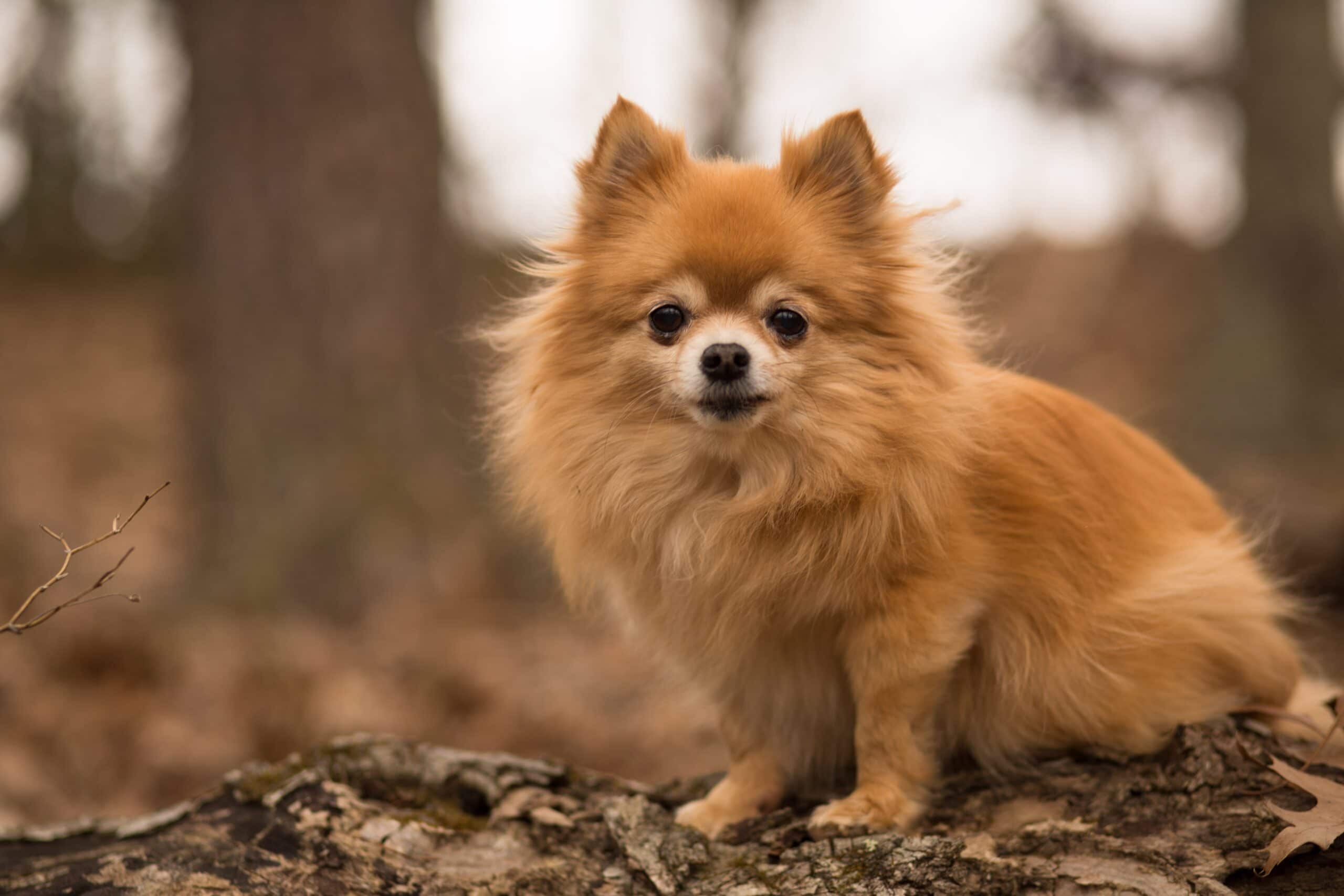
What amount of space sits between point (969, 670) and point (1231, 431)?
612 centimetres

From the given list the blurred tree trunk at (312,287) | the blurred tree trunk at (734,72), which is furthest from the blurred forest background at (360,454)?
the blurred tree trunk at (734,72)

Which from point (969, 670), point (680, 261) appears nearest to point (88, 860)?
point (680, 261)

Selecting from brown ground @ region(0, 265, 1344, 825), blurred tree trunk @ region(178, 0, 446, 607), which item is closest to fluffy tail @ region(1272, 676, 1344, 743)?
brown ground @ region(0, 265, 1344, 825)

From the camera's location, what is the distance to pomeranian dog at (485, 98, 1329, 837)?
2779 millimetres

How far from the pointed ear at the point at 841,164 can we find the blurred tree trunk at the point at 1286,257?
6.12 m

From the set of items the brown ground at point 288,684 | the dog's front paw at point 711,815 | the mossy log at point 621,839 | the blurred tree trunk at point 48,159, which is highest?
the blurred tree trunk at point 48,159

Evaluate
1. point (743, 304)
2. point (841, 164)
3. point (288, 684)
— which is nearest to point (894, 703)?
point (743, 304)

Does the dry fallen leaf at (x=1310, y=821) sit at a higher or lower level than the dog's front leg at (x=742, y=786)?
higher

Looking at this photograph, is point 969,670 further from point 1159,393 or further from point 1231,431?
point 1159,393

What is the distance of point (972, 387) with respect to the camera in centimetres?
299

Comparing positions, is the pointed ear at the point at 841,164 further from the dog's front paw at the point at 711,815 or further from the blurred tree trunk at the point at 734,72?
the blurred tree trunk at the point at 734,72

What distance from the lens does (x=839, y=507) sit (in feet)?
9.21

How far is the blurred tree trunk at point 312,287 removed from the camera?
5.78 metres

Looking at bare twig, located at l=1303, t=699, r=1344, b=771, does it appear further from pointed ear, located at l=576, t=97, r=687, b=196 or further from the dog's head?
pointed ear, located at l=576, t=97, r=687, b=196
